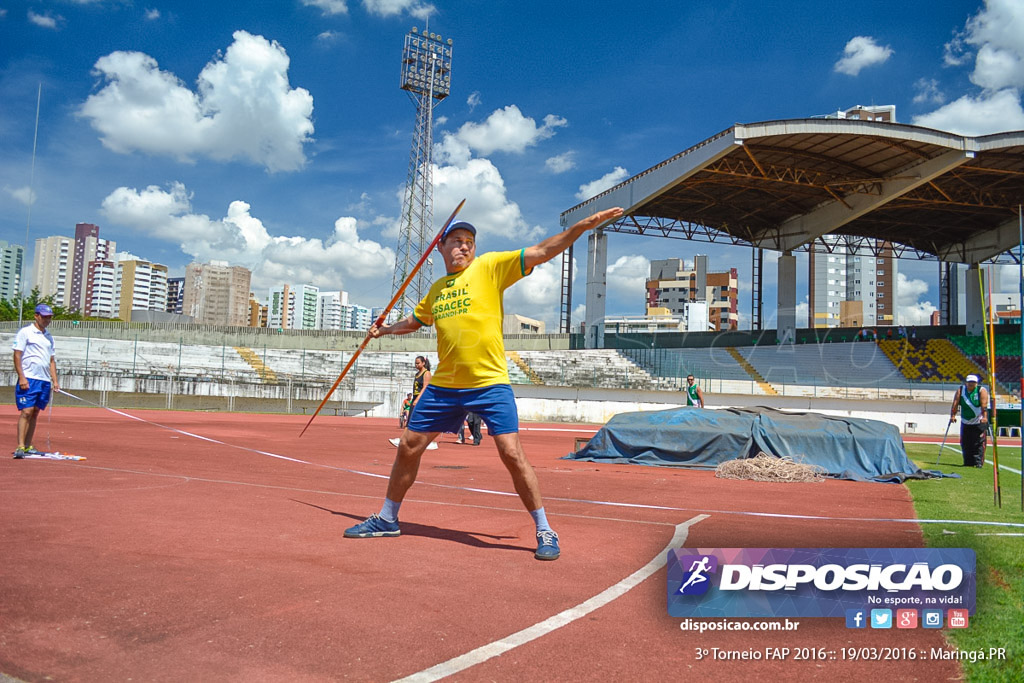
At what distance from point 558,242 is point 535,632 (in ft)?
7.89

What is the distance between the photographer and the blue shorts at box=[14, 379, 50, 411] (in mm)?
8578

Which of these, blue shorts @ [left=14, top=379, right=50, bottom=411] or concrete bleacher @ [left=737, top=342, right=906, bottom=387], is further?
concrete bleacher @ [left=737, top=342, right=906, bottom=387]

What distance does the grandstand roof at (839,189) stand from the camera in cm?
2975

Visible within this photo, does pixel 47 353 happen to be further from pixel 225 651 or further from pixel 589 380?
pixel 589 380

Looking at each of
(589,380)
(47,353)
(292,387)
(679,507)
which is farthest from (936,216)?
(47,353)

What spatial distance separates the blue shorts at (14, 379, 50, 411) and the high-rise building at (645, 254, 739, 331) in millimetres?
138896

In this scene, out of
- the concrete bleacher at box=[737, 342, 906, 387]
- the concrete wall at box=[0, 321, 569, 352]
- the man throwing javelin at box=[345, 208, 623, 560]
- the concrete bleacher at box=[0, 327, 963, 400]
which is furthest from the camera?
the concrete wall at box=[0, 321, 569, 352]

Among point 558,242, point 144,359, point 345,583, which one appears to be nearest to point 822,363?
point 144,359

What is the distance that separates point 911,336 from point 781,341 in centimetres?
784

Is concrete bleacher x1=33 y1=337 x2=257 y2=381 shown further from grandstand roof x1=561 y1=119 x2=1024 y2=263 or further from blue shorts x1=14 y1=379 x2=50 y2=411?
blue shorts x1=14 y1=379 x2=50 y2=411

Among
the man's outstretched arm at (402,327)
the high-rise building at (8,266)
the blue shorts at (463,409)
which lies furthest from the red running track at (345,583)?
the high-rise building at (8,266)

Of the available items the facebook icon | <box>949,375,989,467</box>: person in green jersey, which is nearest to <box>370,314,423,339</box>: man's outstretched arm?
the facebook icon

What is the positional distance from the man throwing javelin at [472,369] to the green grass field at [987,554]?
7.36 ft

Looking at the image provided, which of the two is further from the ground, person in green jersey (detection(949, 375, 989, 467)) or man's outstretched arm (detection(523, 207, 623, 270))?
man's outstretched arm (detection(523, 207, 623, 270))
